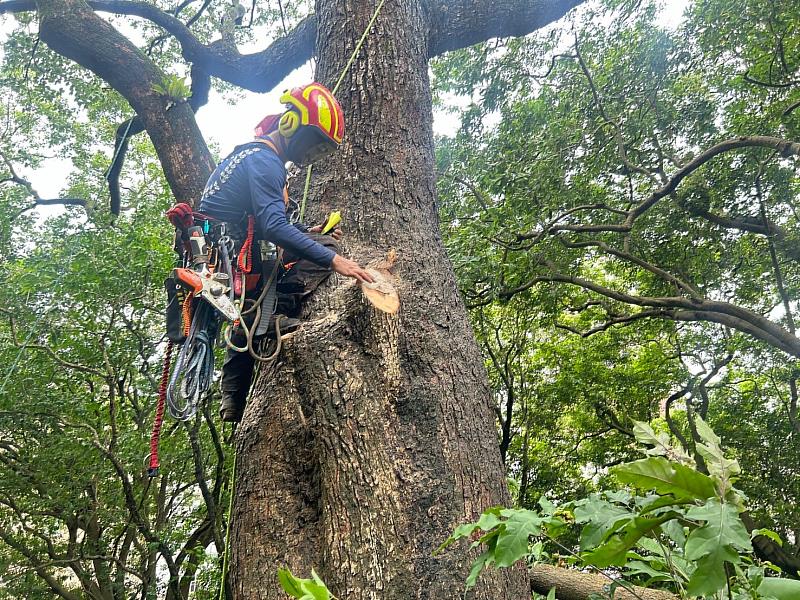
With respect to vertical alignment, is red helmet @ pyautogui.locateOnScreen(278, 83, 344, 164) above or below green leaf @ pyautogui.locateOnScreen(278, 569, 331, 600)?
above

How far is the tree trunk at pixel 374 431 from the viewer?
1.77 meters

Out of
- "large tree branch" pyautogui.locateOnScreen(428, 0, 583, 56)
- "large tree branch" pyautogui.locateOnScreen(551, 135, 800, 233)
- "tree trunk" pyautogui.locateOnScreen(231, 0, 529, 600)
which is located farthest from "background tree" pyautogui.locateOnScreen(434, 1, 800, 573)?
"tree trunk" pyautogui.locateOnScreen(231, 0, 529, 600)

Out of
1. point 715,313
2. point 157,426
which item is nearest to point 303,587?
point 157,426

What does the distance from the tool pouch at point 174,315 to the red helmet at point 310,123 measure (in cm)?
78

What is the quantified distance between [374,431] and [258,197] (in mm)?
1050

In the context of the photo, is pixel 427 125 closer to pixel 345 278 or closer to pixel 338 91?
pixel 338 91

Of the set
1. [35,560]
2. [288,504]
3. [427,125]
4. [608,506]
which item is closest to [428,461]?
[288,504]

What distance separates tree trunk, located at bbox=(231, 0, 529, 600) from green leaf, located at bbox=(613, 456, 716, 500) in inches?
45.4

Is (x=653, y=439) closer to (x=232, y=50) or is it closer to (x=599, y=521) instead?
(x=599, y=521)

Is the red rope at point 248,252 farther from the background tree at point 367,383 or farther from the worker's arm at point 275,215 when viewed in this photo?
the background tree at point 367,383

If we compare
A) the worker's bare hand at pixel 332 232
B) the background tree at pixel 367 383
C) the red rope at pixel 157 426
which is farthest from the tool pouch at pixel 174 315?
the worker's bare hand at pixel 332 232

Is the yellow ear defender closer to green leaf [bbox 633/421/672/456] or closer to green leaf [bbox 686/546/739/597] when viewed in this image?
green leaf [bbox 633/421/672/456]

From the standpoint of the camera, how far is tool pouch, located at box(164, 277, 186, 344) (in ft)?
7.79

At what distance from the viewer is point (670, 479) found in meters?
0.75
